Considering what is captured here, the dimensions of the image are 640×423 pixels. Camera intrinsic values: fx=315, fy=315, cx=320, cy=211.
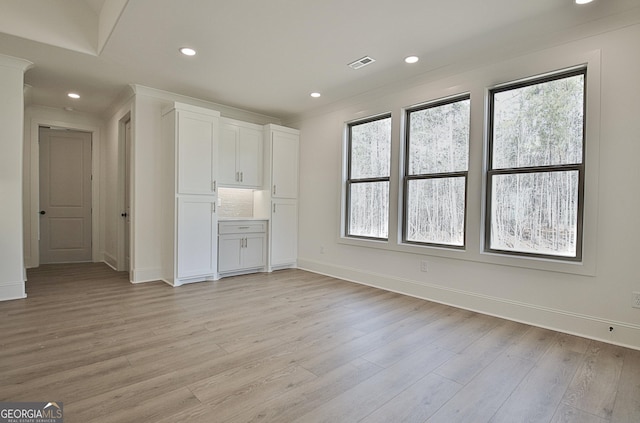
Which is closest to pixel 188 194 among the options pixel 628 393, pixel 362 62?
pixel 362 62

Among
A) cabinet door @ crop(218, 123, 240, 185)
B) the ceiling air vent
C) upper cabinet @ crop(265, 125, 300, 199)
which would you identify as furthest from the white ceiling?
upper cabinet @ crop(265, 125, 300, 199)

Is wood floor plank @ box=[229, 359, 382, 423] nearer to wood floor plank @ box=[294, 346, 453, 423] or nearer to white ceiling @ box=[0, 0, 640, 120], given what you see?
wood floor plank @ box=[294, 346, 453, 423]

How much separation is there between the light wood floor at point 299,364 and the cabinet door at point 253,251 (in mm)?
1389

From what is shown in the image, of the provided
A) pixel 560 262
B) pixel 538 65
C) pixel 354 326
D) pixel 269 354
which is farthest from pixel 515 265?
pixel 269 354

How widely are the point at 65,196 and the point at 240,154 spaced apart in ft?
11.7

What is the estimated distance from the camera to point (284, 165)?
5379mm

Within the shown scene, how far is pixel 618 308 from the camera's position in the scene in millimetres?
2541

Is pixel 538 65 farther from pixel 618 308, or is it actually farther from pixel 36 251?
pixel 36 251

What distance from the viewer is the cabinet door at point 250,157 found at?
5066 mm

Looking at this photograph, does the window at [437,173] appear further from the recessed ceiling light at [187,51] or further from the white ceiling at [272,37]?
the recessed ceiling light at [187,51]

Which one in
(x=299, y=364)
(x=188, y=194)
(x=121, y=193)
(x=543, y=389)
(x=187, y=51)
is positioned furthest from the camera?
(x=121, y=193)

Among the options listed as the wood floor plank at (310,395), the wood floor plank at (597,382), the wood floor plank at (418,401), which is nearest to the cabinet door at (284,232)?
the wood floor plank at (310,395)

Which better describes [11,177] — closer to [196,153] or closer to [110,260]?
[196,153]

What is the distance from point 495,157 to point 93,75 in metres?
4.89
